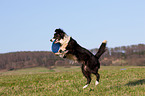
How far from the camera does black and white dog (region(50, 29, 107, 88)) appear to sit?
6480mm

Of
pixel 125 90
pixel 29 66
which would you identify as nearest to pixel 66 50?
pixel 125 90

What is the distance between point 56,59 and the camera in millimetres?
41031

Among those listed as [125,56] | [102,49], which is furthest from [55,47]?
[125,56]

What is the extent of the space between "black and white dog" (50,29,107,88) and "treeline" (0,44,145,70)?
21.9 metres

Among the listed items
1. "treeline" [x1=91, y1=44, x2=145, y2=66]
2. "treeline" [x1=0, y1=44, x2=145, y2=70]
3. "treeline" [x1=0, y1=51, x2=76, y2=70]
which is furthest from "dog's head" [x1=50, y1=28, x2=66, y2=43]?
"treeline" [x1=0, y1=51, x2=76, y2=70]

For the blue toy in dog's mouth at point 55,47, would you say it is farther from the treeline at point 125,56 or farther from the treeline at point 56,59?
the treeline at point 125,56

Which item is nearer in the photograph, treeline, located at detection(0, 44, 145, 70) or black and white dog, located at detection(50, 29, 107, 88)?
black and white dog, located at detection(50, 29, 107, 88)

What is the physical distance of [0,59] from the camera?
4678cm

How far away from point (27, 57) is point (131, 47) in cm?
2518

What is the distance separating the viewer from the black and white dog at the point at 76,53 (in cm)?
648

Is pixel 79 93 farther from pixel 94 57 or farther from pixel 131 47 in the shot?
pixel 131 47

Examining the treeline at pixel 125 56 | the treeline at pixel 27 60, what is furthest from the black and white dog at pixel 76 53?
the treeline at pixel 27 60

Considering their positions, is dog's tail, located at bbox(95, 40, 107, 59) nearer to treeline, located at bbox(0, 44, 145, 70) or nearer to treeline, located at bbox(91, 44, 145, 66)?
treeline, located at bbox(0, 44, 145, 70)

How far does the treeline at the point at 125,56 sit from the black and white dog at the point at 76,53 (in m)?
27.4
